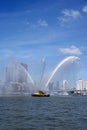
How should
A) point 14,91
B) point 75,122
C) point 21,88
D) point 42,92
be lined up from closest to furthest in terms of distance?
1. point 75,122
2. point 42,92
3. point 21,88
4. point 14,91

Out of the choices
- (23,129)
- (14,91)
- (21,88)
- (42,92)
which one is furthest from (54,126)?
(14,91)

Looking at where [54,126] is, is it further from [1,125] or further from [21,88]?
[21,88]

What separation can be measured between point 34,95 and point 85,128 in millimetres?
113362

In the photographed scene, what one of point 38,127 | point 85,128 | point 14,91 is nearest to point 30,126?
point 38,127

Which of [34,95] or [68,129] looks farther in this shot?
[34,95]

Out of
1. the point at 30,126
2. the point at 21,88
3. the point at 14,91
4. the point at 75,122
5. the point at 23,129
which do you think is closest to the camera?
the point at 23,129

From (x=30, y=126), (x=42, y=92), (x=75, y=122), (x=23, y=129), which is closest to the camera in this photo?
(x=23, y=129)

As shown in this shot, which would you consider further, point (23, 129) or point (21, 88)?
point (21, 88)

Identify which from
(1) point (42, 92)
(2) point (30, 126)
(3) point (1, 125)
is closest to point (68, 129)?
(2) point (30, 126)

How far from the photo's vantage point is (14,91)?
650 ft

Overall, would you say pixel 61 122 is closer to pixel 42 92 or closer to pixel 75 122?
pixel 75 122

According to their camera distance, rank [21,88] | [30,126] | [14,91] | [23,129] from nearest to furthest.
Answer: [23,129] → [30,126] → [21,88] → [14,91]

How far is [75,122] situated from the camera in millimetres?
30516

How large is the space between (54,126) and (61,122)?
2.95 metres
